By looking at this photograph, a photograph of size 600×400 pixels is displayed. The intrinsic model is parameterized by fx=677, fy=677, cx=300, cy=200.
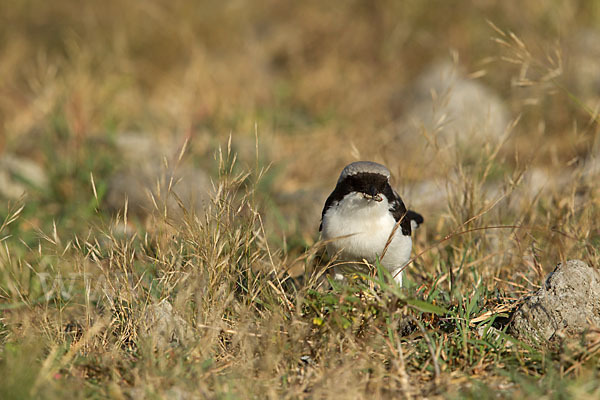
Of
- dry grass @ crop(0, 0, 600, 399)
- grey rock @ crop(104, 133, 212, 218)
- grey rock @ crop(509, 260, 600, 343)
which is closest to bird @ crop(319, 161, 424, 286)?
dry grass @ crop(0, 0, 600, 399)

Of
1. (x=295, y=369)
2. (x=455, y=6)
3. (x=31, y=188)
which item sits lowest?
(x=31, y=188)

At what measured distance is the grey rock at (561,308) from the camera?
3.16m

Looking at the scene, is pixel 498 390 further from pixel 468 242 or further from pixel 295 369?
pixel 468 242

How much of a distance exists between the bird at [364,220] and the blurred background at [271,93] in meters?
1.50

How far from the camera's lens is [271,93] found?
827 centimetres

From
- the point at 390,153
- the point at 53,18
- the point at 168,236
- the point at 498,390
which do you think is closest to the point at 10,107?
the point at 53,18


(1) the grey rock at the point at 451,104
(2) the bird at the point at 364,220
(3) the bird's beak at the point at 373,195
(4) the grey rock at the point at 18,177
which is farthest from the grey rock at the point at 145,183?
(1) the grey rock at the point at 451,104

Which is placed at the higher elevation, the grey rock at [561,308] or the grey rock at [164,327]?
the grey rock at [561,308]

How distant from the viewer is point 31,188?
245 inches

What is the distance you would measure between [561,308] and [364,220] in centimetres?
106

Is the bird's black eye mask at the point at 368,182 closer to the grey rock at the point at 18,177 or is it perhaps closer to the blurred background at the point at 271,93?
the blurred background at the point at 271,93

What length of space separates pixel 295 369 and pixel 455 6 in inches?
271

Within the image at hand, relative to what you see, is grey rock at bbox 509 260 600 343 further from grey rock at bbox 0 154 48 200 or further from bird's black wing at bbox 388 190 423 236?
grey rock at bbox 0 154 48 200

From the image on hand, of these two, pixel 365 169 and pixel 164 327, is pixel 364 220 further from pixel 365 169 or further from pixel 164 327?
pixel 164 327
